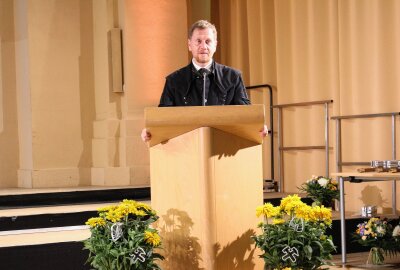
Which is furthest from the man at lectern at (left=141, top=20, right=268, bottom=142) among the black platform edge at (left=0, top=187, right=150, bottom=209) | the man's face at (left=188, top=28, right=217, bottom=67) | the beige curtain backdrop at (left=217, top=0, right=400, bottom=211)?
the beige curtain backdrop at (left=217, top=0, right=400, bottom=211)

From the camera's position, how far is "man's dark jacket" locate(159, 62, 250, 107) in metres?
3.65

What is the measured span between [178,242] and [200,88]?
2.55ft

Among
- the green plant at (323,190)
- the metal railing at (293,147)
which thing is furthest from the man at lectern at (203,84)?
the metal railing at (293,147)

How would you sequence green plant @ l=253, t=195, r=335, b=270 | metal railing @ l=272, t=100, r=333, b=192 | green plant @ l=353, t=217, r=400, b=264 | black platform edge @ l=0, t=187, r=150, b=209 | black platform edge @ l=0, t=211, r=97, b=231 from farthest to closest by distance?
metal railing @ l=272, t=100, r=333, b=192, black platform edge @ l=0, t=187, r=150, b=209, green plant @ l=353, t=217, r=400, b=264, black platform edge @ l=0, t=211, r=97, b=231, green plant @ l=253, t=195, r=335, b=270

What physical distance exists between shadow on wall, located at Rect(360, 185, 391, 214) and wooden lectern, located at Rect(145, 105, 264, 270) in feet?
12.0

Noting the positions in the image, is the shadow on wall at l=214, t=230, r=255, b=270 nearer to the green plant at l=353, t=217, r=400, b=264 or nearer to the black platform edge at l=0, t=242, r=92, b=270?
the black platform edge at l=0, t=242, r=92, b=270

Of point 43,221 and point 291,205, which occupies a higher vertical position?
point 291,205

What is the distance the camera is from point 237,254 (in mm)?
3361

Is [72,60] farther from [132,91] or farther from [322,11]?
[322,11]

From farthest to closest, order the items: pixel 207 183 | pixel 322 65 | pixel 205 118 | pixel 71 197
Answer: pixel 322 65 < pixel 71 197 < pixel 207 183 < pixel 205 118

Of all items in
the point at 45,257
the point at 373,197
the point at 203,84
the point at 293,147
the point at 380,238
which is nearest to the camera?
the point at 203,84

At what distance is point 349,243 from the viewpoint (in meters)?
6.54

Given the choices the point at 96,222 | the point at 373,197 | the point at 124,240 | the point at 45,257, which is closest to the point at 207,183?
the point at 124,240

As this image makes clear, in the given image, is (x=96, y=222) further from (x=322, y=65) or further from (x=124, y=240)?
(x=322, y=65)
